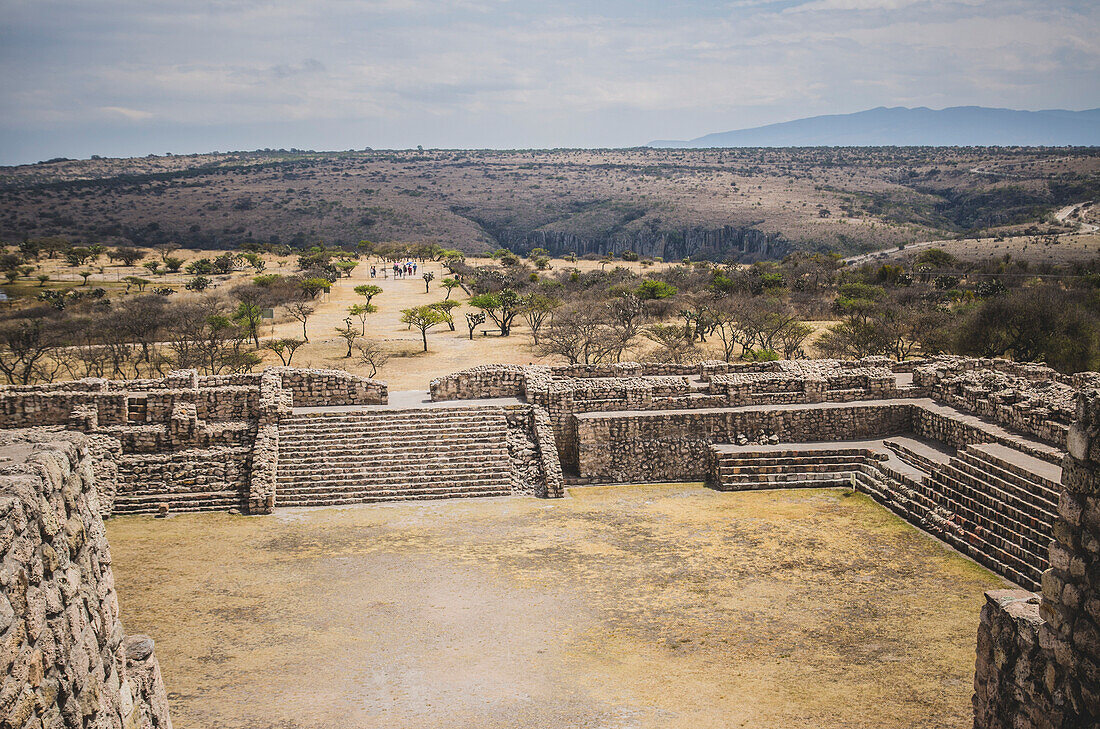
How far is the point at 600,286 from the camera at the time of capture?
148ft

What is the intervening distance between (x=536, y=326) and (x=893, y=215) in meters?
58.2

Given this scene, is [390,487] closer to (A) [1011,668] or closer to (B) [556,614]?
(B) [556,614]

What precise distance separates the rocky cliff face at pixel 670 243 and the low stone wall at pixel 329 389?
6020 centimetres


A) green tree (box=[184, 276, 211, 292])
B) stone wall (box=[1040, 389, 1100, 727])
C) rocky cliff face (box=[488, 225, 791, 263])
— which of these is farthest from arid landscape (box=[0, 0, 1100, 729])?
rocky cliff face (box=[488, 225, 791, 263])

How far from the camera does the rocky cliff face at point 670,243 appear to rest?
75938 millimetres

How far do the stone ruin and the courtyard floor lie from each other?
2.52 ft

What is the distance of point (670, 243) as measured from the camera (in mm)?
82250

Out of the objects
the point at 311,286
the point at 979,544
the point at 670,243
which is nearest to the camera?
the point at 979,544

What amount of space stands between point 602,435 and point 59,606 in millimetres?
13026

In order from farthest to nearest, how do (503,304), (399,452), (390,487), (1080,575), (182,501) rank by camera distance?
1. (503,304)
2. (399,452)
3. (390,487)
4. (182,501)
5. (1080,575)

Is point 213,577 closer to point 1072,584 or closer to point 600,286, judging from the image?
point 1072,584

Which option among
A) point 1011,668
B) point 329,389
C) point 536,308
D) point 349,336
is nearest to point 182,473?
point 329,389

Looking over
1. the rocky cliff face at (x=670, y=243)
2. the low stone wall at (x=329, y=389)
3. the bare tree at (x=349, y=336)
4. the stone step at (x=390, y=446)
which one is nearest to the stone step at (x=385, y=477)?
the stone step at (x=390, y=446)

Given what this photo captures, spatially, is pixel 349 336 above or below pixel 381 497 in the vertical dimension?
above
